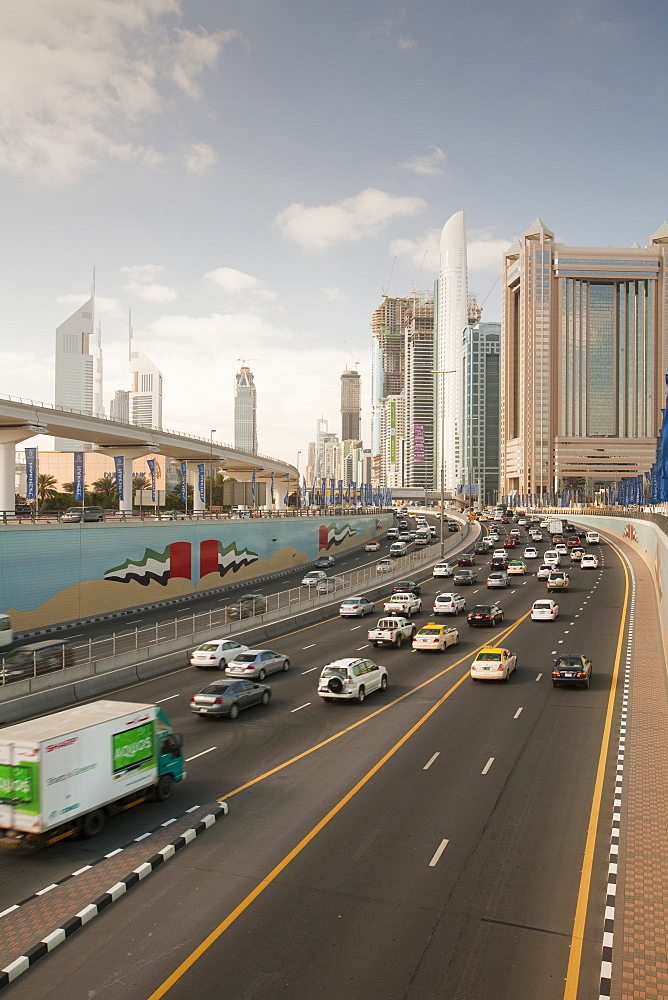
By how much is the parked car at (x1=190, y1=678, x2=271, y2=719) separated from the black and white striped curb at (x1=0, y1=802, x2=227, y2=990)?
25.7ft

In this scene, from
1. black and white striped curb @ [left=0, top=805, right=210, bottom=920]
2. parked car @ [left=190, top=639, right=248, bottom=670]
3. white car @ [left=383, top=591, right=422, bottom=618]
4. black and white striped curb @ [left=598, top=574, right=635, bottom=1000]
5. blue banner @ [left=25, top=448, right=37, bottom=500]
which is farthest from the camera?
blue banner @ [left=25, top=448, right=37, bottom=500]

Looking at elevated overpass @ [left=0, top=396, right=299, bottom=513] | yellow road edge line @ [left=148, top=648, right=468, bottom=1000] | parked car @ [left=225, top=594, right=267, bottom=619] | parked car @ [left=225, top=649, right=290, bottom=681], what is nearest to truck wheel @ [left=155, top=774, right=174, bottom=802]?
yellow road edge line @ [left=148, top=648, right=468, bottom=1000]

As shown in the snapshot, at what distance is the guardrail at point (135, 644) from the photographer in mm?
25719

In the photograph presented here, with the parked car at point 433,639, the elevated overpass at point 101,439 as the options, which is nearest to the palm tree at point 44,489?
the elevated overpass at point 101,439

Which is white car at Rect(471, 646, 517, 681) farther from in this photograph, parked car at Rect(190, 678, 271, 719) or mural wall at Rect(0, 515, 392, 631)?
mural wall at Rect(0, 515, 392, 631)

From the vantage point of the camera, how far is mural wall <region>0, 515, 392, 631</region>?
3944 centimetres

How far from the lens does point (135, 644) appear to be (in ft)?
101

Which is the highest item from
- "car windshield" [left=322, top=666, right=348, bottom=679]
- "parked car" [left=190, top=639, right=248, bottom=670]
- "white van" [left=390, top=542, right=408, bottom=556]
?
"white van" [left=390, top=542, right=408, bottom=556]

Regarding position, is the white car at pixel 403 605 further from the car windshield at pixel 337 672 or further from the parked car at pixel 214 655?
the car windshield at pixel 337 672

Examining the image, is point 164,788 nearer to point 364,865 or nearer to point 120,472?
point 364,865

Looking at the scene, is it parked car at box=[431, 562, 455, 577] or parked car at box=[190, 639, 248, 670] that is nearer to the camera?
parked car at box=[190, 639, 248, 670]

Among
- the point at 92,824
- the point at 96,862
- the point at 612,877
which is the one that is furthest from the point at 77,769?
the point at 612,877

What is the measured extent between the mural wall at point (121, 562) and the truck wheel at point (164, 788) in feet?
85.9

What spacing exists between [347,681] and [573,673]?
765 cm
